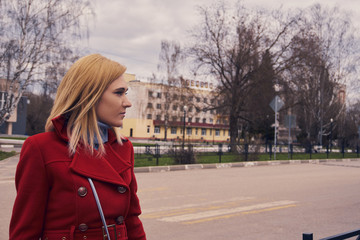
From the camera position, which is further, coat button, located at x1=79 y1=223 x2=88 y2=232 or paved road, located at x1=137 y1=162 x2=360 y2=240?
paved road, located at x1=137 y1=162 x2=360 y2=240

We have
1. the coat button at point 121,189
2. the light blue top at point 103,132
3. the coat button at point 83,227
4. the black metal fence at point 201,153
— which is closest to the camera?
the coat button at point 83,227

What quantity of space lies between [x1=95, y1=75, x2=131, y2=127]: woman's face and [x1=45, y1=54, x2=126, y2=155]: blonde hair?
0.10ft

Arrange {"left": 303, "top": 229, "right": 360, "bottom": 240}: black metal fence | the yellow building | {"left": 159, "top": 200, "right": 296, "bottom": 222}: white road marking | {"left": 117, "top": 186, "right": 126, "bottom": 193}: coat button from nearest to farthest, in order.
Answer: {"left": 117, "top": 186, "right": 126, "bottom": 193}: coat button, {"left": 303, "top": 229, "right": 360, "bottom": 240}: black metal fence, {"left": 159, "top": 200, "right": 296, "bottom": 222}: white road marking, the yellow building

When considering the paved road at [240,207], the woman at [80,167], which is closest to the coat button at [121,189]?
the woman at [80,167]

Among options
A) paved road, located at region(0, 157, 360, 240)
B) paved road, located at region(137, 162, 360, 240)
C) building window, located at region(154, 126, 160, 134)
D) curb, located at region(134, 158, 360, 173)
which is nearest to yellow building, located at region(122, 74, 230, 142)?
building window, located at region(154, 126, 160, 134)

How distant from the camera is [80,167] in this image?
1.85m

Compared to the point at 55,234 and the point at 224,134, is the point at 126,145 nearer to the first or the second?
the point at 55,234

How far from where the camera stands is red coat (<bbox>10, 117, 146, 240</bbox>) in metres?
1.81

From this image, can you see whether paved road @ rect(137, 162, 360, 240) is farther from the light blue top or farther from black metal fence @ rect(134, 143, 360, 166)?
black metal fence @ rect(134, 143, 360, 166)

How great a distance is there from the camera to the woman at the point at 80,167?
71.6 inches

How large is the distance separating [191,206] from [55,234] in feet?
24.1

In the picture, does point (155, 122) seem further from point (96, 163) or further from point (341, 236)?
point (96, 163)

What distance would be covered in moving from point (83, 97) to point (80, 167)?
32 cm

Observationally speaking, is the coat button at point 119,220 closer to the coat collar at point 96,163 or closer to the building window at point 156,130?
the coat collar at point 96,163
